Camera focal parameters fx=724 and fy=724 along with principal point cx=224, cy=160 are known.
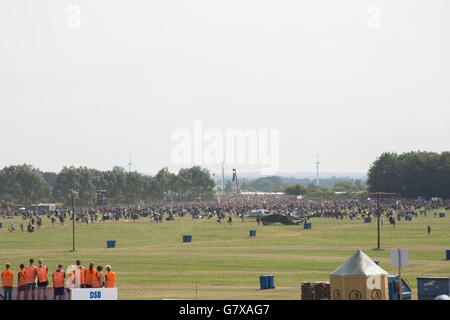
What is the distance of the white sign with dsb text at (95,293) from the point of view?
26.7 meters

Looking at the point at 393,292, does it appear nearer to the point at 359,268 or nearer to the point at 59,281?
the point at 359,268

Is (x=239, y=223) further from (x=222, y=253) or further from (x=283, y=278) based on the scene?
(x=283, y=278)

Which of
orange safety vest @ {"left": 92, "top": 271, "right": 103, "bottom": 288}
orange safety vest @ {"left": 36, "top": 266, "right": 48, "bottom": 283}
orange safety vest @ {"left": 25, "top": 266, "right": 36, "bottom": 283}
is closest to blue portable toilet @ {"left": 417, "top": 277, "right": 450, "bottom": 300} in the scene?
orange safety vest @ {"left": 92, "top": 271, "right": 103, "bottom": 288}

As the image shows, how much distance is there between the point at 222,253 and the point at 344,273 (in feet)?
146

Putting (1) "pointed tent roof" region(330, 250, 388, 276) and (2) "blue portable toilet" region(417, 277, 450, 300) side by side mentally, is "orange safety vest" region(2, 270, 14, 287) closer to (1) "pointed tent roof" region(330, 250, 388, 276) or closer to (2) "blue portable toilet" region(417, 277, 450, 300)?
(1) "pointed tent roof" region(330, 250, 388, 276)

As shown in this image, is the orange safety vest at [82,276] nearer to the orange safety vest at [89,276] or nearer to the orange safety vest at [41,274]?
the orange safety vest at [89,276]

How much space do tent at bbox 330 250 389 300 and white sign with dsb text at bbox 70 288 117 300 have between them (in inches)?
339

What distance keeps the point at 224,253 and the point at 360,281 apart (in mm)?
44587

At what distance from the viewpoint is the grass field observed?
47.2m

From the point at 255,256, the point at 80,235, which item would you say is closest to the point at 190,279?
the point at 255,256

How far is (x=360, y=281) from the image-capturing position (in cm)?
2803

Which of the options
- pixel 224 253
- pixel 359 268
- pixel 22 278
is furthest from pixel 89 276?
pixel 224 253

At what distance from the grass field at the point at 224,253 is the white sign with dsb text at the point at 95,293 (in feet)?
43.4

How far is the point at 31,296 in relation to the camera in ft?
99.8
